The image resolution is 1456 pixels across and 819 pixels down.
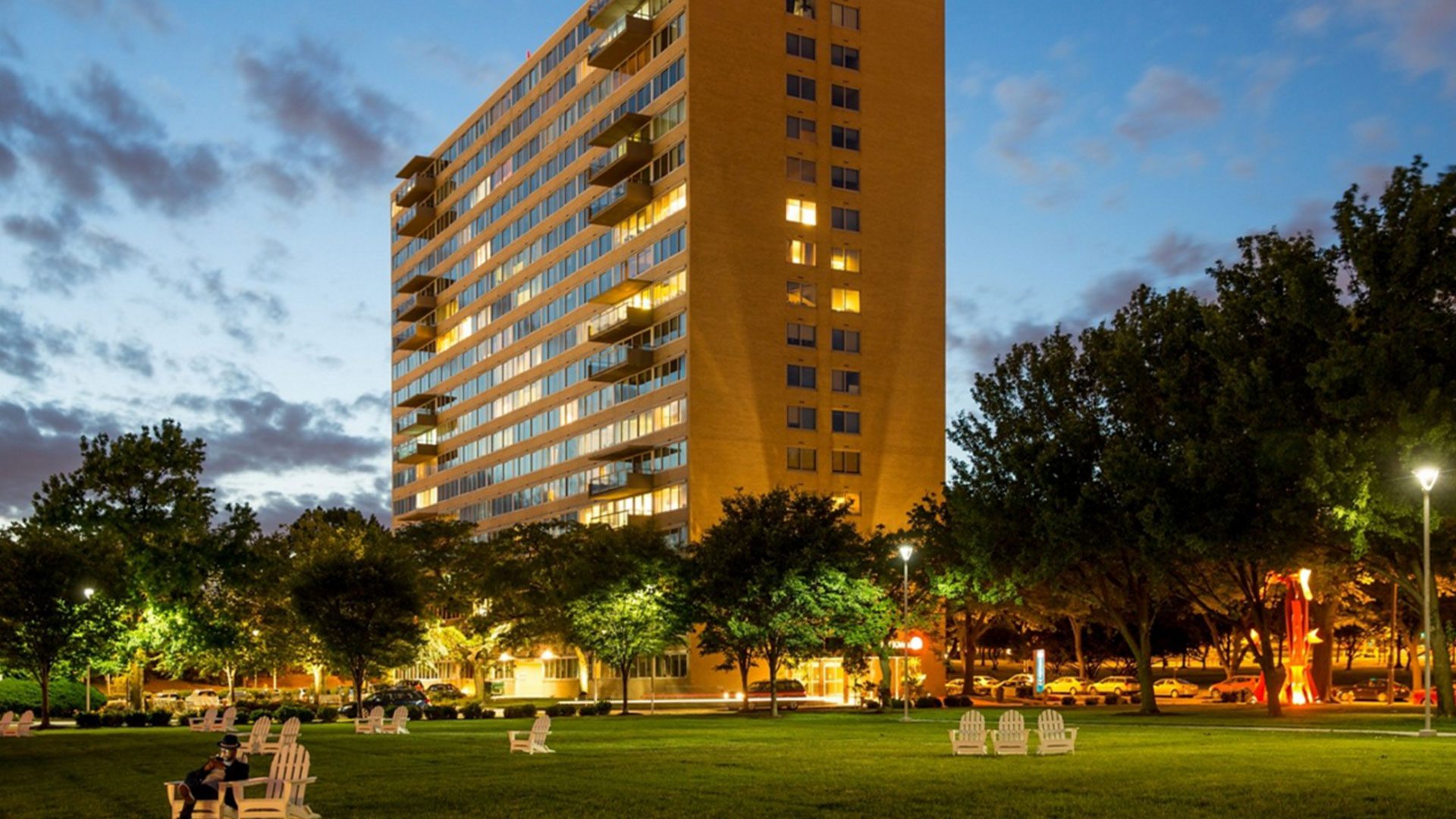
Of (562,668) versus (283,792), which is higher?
(283,792)

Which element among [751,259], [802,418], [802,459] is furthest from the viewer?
[802,418]

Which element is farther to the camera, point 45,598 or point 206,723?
point 45,598

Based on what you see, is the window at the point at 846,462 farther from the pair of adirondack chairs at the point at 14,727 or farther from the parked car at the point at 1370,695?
the pair of adirondack chairs at the point at 14,727

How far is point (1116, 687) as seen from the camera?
93188mm

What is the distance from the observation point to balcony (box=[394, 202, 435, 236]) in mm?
153250

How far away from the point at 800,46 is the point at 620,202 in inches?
643

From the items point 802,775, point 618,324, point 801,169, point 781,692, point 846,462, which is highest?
point 801,169

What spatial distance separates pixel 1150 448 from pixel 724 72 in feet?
158

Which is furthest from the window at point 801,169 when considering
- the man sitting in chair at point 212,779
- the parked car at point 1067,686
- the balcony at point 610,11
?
the man sitting in chair at point 212,779

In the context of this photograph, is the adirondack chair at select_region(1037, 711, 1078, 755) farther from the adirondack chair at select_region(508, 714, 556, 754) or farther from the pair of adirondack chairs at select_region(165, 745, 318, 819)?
the pair of adirondack chairs at select_region(165, 745, 318, 819)

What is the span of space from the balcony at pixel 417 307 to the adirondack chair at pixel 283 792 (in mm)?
133272

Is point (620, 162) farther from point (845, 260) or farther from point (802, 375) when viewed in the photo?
point (802, 375)

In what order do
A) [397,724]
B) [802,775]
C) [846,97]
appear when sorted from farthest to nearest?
[846,97] → [397,724] → [802,775]

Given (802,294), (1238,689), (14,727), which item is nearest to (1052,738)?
(14,727)
